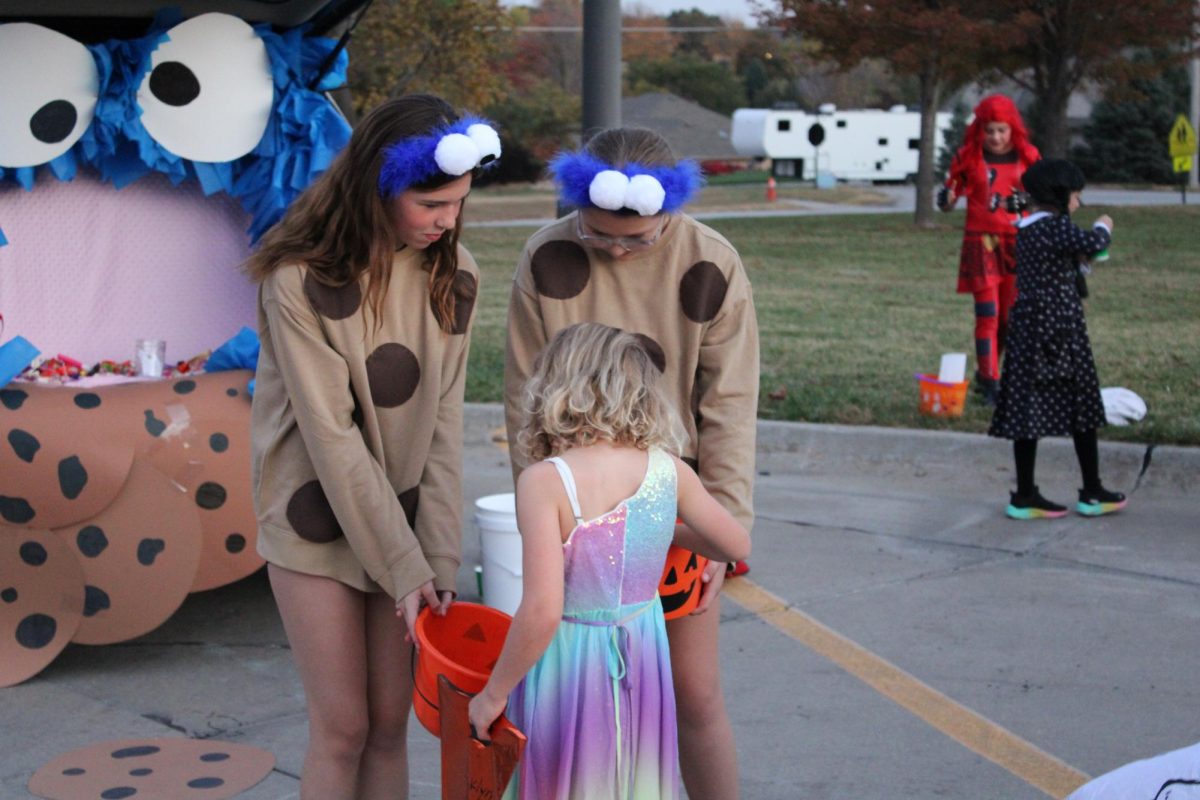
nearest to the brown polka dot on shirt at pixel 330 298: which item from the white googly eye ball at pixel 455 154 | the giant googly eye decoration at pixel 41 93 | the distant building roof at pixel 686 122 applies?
the white googly eye ball at pixel 455 154

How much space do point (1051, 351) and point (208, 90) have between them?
3.55m

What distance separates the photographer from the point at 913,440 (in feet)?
23.9

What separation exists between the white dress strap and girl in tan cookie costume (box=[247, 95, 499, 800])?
1.54 feet

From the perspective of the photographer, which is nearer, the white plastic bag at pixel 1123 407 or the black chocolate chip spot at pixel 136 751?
the black chocolate chip spot at pixel 136 751

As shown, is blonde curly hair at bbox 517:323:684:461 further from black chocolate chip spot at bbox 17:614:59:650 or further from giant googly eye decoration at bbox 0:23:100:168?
giant googly eye decoration at bbox 0:23:100:168

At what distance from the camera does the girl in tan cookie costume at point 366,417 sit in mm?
2803

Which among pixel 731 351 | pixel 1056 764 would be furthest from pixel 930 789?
pixel 731 351

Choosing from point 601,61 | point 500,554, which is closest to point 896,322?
point 601,61

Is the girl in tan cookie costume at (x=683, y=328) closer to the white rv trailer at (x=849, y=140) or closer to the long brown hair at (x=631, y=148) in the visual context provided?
the long brown hair at (x=631, y=148)

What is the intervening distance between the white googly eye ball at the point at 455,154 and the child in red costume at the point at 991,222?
19.2 ft

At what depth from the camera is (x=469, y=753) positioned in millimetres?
2527

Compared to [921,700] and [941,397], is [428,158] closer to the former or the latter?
[921,700]

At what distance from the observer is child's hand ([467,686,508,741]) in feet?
8.29

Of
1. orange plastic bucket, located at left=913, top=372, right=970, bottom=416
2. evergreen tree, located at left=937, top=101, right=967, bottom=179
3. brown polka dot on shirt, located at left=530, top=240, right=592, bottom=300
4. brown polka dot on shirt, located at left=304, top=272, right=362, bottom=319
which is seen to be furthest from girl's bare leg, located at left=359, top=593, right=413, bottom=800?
evergreen tree, located at left=937, top=101, right=967, bottom=179
